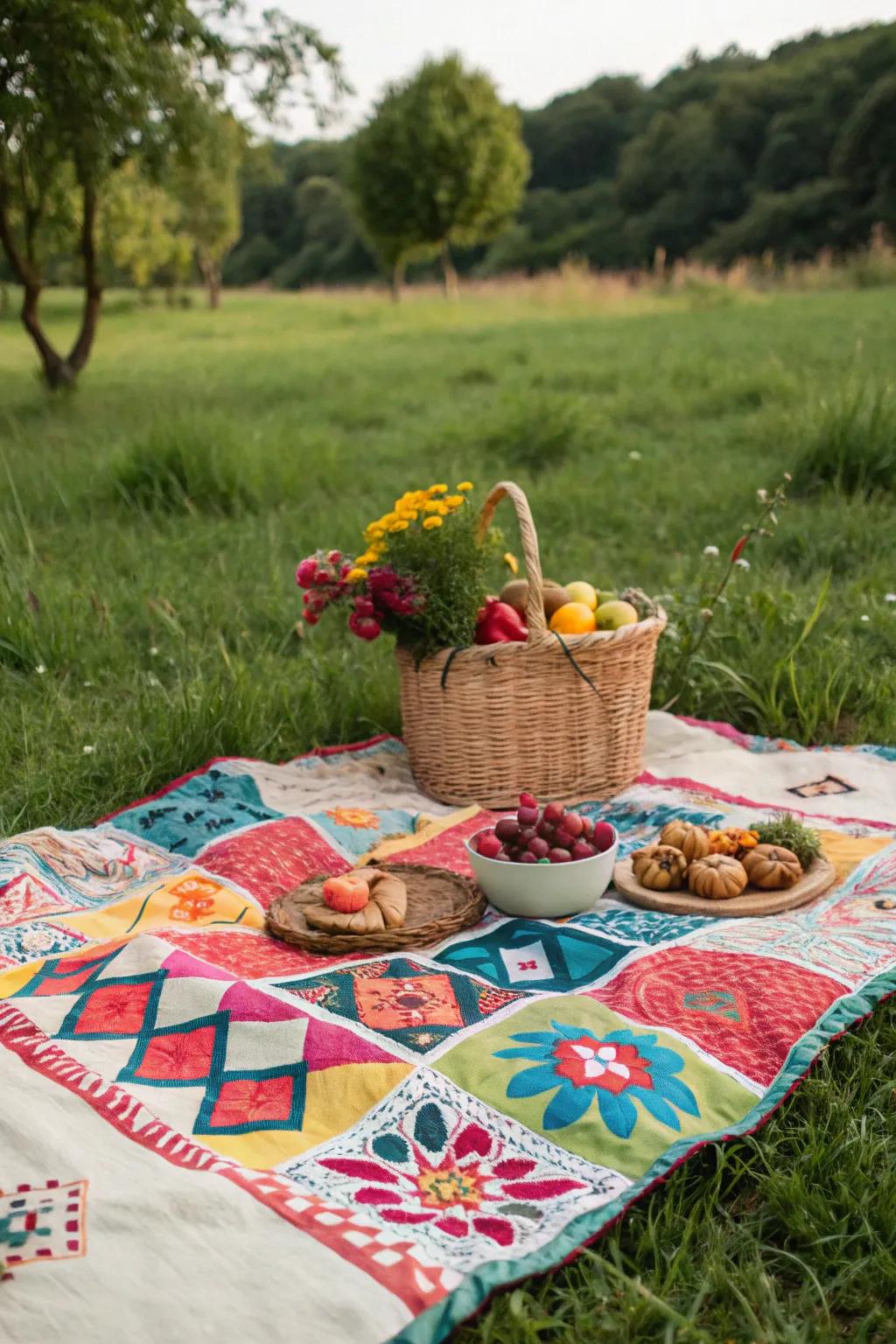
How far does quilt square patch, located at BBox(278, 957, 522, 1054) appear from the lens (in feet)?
6.81


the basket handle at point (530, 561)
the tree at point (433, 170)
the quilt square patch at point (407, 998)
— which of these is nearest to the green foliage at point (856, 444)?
the basket handle at point (530, 561)

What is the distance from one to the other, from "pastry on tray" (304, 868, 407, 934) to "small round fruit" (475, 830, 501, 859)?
0.20 meters

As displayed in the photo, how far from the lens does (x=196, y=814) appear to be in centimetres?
318

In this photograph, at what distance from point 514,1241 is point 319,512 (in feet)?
15.7

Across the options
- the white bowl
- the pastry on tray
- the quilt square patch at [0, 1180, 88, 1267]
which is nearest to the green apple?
the white bowl

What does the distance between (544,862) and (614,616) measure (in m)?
1.08

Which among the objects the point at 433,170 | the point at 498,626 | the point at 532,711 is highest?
the point at 433,170

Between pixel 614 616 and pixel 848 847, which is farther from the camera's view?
pixel 614 616

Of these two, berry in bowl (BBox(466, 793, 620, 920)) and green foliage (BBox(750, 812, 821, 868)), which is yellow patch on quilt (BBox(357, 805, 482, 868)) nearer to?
berry in bowl (BBox(466, 793, 620, 920))

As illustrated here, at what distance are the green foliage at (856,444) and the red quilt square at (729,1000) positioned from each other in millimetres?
3858

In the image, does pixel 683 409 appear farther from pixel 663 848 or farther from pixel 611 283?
pixel 611 283

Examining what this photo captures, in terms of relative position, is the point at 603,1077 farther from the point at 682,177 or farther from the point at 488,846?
the point at 682,177

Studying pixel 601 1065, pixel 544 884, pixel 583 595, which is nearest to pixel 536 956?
pixel 544 884

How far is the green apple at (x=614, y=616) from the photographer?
3433mm
